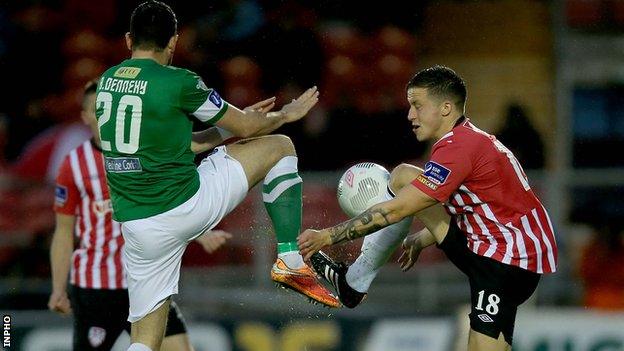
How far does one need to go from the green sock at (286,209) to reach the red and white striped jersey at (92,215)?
1411 millimetres

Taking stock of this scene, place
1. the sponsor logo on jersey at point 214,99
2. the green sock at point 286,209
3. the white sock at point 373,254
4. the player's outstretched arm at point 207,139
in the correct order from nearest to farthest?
the sponsor logo on jersey at point 214,99 < the green sock at point 286,209 < the player's outstretched arm at point 207,139 < the white sock at point 373,254

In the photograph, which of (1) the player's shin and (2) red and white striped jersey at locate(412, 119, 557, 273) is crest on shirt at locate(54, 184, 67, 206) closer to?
(1) the player's shin

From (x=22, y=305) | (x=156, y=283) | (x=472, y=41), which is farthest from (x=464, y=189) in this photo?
(x=472, y=41)

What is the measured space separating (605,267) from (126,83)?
19.6ft

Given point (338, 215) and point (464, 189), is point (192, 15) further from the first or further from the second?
point (464, 189)

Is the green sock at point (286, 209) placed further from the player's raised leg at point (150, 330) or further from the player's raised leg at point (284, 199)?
the player's raised leg at point (150, 330)

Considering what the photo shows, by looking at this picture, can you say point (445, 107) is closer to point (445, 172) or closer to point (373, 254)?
point (445, 172)

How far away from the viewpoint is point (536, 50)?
13.2 metres

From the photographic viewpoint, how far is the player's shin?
257 inches

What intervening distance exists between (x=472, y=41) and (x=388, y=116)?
216 centimetres

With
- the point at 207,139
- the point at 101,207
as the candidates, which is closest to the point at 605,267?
the point at 101,207

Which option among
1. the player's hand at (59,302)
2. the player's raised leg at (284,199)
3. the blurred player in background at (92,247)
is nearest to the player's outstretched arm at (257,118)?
the player's raised leg at (284,199)

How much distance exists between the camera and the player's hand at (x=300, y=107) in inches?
256

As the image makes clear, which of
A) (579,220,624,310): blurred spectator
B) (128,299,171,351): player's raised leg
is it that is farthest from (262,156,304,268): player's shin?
(579,220,624,310): blurred spectator
